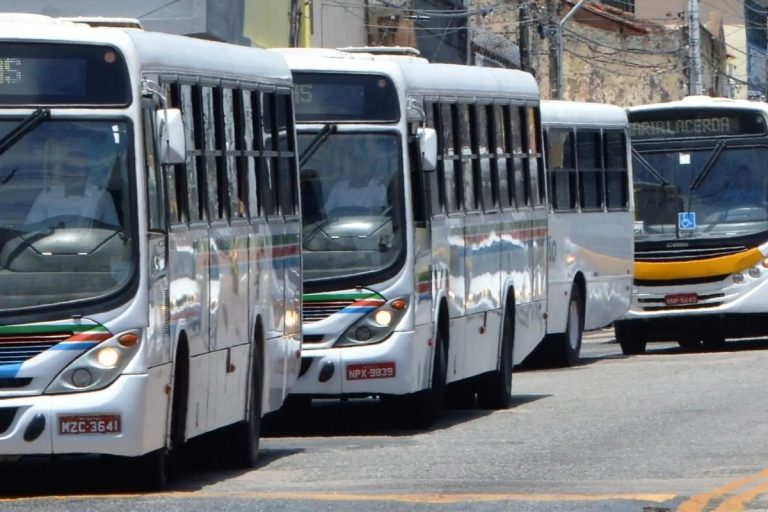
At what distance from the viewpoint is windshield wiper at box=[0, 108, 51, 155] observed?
1162 cm

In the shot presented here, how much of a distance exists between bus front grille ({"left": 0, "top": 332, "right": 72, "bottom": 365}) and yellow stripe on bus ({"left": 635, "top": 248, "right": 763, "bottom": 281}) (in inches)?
704

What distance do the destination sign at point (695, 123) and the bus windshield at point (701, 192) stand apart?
0.23m

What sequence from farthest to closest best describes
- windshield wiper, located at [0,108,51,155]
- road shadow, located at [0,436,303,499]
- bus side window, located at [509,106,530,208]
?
bus side window, located at [509,106,530,208], road shadow, located at [0,436,303,499], windshield wiper, located at [0,108,51,155]

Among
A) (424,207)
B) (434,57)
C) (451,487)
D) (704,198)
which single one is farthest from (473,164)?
(434,57)

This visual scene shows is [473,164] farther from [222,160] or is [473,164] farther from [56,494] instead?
[56,494]

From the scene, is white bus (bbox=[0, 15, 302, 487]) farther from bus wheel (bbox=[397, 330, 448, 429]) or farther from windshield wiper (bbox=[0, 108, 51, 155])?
bus wheel (bbox=[397, 330, 448, 429])

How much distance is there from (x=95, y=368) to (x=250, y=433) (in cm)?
301

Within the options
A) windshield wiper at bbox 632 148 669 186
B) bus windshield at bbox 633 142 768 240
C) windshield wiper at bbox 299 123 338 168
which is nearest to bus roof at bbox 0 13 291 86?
windshield wiper at bbox 299 123 338 168

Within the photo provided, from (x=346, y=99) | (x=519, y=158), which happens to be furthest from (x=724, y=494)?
(x=519, y=158)

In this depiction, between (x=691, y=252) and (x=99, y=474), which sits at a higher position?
(x=691, y=252)

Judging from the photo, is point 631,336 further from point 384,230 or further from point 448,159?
point 384,230

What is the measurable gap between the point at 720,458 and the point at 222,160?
3.75m

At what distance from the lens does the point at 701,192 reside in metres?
28.7

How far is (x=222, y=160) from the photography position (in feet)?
45.0
